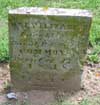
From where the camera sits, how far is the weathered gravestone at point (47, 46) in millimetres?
4176

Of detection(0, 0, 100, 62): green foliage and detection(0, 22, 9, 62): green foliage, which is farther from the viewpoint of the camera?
detection(0, 0, 100, 62): green foliage

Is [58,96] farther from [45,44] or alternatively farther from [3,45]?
[3,45]

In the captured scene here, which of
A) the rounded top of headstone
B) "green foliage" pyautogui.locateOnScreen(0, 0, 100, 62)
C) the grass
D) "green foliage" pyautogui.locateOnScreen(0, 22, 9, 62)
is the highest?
the rounded top of headstone

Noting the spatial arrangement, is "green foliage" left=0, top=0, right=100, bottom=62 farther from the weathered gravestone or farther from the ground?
the weathered gravestone

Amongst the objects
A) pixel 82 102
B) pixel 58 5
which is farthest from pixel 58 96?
pixel 58 5

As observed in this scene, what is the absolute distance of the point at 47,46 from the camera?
14.4 feet

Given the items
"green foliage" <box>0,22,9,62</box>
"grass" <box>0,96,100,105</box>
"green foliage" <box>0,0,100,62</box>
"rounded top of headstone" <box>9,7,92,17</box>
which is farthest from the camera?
"green foliage" <box>0,0,100,62</box>

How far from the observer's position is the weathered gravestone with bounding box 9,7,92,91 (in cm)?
418

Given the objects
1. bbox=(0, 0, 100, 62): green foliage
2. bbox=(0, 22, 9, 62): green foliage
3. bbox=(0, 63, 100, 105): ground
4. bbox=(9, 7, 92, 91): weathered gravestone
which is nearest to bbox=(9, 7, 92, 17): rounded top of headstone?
bbox=(9, 7, 92, 91): weathered gravestone

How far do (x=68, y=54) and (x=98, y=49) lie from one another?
1438 millimetres

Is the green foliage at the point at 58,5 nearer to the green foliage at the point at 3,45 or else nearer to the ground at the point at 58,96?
the green foliage at the point at 3,45

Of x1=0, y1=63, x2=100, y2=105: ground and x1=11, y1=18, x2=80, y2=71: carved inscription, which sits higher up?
x1=11, y1=18, x2=80, y2=71: carved inscription

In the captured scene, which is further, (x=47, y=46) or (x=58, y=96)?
(x=58, y=96)

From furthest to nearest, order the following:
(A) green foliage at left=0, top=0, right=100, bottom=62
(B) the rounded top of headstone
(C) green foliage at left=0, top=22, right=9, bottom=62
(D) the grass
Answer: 1. (A) green foliage at left=0, top=0, right=100, bottom=62
2. (C) green foliage at left=0, top=22, right=9, bottom=62
3. (D) the grass
4. (B) the rounded top of headstone
